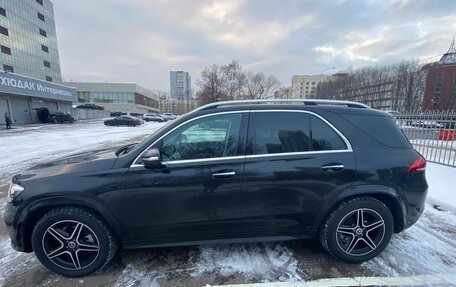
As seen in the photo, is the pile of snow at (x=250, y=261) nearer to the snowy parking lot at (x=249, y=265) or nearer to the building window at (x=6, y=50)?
the snowy parking lot at (x=249, y=265)

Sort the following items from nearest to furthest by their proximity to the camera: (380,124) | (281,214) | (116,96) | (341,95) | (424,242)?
(281,214)
(380,124)
(424,242)
(341,95)
(116,96)

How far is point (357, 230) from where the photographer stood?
8.94 feet

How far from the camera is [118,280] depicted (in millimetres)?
2488

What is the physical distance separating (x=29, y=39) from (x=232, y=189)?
68884 mm

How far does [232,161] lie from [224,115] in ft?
1.87

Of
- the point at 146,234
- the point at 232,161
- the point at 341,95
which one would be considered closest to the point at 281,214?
the point at 232,161

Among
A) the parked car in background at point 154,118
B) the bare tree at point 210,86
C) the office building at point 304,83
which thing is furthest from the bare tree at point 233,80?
the office building at point 304,83

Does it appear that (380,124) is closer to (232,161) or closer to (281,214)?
(281,214)

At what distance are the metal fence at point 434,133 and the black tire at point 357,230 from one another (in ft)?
21.1

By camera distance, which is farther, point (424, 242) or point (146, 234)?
point (424, 242)

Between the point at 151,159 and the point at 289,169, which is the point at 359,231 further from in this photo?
the point at 151,159

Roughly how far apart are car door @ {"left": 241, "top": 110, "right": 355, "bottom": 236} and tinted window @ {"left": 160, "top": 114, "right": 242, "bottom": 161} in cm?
21

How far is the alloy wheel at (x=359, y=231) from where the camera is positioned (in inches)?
107

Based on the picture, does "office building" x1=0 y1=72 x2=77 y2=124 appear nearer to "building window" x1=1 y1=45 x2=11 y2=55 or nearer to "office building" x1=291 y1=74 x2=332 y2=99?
"building window" x1=1 y1=45 x2=11 y2=55
